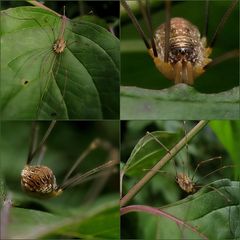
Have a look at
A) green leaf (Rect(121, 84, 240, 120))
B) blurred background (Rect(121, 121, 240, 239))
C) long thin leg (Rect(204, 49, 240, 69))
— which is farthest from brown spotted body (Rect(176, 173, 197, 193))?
long thin leg (Rect(204, 49, 240, 69))

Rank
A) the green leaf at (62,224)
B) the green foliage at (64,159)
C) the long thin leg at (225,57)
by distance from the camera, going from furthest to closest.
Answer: the long thin leg at (225,57), the green foliage at (64,159), the green leaf at (62,224)

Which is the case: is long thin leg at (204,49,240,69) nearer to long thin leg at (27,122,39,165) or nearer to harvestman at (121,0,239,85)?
harvestman at (121,0,239,85)

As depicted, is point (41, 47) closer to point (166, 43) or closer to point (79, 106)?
point (79, 106)

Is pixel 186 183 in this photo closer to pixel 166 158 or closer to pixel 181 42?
pixel 166 158

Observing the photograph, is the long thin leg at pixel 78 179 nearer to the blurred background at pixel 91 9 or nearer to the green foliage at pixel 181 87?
the green foliage at pixel 181 87

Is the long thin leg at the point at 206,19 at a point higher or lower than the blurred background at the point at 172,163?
higher

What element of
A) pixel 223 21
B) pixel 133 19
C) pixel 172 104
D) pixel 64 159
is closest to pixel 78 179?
pixel 64 159

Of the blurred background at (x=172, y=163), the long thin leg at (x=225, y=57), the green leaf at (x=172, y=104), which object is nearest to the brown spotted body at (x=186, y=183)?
the blurred background at (x=172, y=163)
